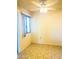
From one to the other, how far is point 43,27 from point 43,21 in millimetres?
403
